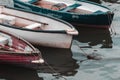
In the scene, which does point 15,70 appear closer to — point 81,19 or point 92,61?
point 92,61

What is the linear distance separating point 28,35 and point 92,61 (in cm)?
303

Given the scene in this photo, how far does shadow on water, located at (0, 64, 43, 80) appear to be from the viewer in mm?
14070

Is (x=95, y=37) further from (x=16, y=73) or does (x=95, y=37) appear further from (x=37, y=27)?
(x=16, y=73)

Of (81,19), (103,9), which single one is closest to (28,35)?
(81,19)

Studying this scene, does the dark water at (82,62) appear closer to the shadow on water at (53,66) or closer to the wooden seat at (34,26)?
the shadow on water at (53,66)

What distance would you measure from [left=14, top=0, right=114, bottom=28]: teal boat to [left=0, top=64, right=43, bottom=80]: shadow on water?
15.7 ft

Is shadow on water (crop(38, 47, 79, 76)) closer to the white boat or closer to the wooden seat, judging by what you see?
the white boat

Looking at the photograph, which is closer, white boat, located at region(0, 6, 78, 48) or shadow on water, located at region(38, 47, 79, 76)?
shadow on water, located at region(38, 47, 79, 76)

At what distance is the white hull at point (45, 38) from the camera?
1568cm

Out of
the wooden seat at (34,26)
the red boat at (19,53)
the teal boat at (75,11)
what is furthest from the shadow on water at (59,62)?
the teal boat at (75,11)

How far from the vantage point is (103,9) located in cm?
1892

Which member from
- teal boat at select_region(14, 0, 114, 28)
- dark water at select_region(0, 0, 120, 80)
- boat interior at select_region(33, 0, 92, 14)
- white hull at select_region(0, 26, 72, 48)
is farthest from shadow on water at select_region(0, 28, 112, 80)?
boat interior at select_region(33, 0, 92, 14)

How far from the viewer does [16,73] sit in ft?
46.8

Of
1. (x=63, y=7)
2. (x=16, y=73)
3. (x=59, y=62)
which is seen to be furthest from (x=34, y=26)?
(x=63, y=7)
